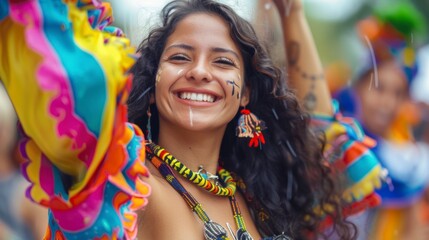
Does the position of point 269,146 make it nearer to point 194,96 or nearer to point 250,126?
point 250,126

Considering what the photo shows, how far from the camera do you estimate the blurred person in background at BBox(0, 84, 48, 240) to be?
307cm

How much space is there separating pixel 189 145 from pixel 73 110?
84 cm

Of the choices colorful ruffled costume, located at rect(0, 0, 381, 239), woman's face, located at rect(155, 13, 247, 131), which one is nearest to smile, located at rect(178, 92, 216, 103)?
woman's face, located at rect(155, 13, 247, 131)

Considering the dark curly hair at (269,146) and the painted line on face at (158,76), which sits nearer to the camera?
the painted line on face at (158,76)

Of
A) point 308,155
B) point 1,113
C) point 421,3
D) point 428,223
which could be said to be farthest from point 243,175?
point 421,3

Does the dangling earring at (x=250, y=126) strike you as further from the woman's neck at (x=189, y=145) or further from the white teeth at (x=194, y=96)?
the white teeth at (x=194, y=96)

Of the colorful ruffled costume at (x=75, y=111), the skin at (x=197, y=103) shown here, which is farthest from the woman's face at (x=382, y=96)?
the colorful ruffled costume at (x=75, y=111)

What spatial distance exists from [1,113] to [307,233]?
4.06 feet

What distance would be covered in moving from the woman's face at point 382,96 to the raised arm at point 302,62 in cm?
55

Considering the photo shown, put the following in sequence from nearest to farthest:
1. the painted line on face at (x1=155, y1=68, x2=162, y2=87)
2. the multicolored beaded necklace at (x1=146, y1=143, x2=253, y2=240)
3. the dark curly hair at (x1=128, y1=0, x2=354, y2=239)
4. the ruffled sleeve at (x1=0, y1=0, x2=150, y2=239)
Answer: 1. the ruffled sleeve at (x1=0, y1=0, x2=150, y2=239)
2. the multicolored beaded necklace at (x1=146, y1=143, x2=253, y2=240)
3. the painted line on face at (x1=155, y1=68, x2=162, y2=87)
4. the dark curly hair at (x1=128, y1=0, x2=354, y2=239)

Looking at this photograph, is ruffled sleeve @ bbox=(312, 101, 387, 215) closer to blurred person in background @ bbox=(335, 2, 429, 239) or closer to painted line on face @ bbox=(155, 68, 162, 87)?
blurred person in background @ bbox=(335, 2, 429, 239)

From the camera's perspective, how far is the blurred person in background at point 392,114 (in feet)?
12.5

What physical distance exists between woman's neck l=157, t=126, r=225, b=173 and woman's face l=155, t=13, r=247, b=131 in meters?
0.04

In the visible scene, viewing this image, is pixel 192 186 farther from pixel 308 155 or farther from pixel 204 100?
pixel 308 155
